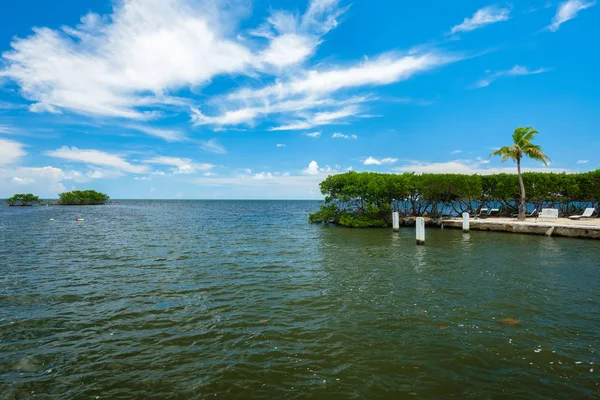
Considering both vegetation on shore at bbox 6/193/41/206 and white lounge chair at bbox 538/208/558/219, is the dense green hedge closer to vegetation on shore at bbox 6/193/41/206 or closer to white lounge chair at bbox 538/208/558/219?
white lounge chair at bbox 538/208/558/219

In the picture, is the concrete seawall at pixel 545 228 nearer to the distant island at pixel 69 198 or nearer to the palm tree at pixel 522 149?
the palm tree at pixel 522 149

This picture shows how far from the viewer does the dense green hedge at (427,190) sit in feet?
145

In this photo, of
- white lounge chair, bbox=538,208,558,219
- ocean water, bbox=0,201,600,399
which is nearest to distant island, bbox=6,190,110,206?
ocean water, bbox=0,201,600,399

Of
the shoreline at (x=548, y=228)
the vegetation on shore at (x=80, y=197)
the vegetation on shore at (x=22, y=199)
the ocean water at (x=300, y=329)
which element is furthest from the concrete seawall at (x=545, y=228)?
the vegetation on shore at (x=22, y=199)

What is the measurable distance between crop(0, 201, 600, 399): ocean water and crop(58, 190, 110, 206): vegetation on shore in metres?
143

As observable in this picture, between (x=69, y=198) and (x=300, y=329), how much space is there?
533ft

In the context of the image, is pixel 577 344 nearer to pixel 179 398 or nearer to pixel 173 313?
pixel 179 398

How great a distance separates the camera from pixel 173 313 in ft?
36.0

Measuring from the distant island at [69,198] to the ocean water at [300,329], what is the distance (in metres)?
144

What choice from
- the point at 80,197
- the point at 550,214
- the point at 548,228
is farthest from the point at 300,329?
the point at 80,197

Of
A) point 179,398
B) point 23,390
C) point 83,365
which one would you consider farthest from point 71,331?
point 179,398

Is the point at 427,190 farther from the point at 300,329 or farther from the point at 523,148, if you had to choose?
the point at 300,329

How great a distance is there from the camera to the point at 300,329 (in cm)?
955

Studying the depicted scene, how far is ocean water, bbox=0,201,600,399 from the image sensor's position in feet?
21.9
